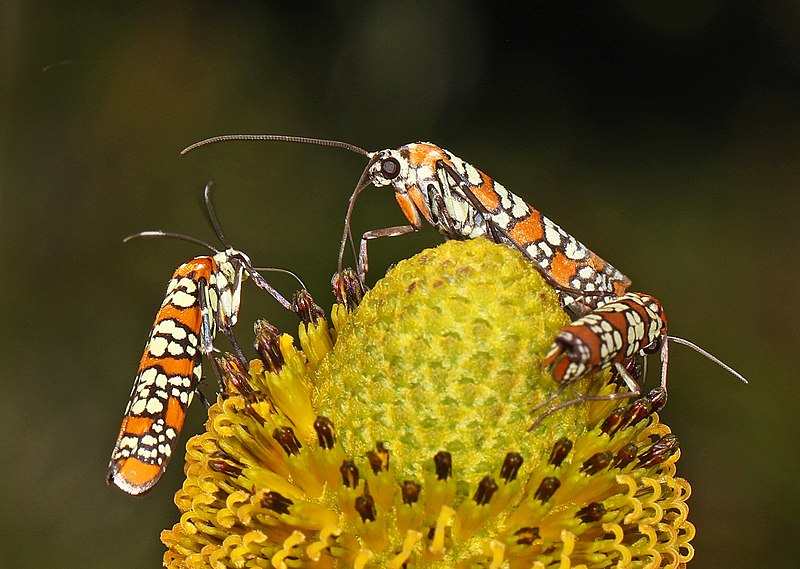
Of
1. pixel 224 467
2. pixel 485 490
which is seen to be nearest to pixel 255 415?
pixel 224 467

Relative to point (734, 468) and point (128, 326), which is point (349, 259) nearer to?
point (128, 326)

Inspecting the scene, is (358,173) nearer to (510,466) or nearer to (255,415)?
(255,415)

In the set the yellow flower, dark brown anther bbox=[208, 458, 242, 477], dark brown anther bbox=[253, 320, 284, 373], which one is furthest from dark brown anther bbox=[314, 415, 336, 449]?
dark brown anther bbox=[253, 320, 284, 373]

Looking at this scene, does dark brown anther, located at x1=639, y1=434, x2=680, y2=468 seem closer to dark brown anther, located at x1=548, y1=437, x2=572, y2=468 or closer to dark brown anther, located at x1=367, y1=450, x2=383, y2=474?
dark brown anther, located at x1=548, y1=437, x2=572, y2=468

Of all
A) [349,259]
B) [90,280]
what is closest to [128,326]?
[90,280]

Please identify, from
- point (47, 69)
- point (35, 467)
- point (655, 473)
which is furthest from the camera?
point (47, 69)

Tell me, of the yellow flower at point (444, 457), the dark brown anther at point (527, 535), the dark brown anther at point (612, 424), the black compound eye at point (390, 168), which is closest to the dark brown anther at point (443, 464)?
the yellow flower at point (444, 457)

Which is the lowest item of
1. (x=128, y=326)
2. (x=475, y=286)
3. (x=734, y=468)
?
(x=128, y=326)
